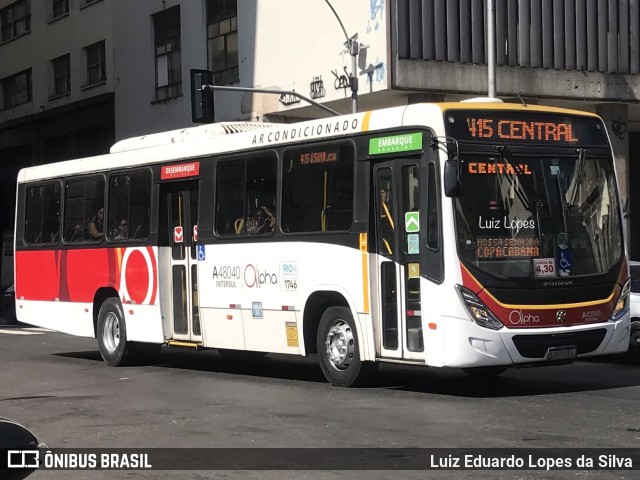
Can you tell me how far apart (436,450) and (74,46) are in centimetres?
3851

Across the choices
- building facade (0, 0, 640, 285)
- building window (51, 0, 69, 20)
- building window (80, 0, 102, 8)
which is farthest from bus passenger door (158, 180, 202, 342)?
building window (51, 0, 69, 20)

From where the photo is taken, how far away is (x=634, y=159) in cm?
4103

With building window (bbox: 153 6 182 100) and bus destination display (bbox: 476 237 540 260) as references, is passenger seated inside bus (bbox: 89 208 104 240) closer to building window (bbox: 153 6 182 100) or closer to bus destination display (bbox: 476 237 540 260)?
bus destination display (bbox: 476 237 540 260)

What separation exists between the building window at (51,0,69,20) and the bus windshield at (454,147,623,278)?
117 feet

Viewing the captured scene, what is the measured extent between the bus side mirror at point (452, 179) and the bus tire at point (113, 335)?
7049mm

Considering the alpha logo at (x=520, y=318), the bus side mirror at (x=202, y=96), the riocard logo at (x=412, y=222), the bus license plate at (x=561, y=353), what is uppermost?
the bus side mirror at (x=202, y=96)

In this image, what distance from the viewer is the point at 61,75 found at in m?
46.4

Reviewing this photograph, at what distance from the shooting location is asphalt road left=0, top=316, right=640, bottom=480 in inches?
373

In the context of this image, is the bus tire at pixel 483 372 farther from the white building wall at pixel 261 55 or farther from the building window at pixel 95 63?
the building window at pixel 95 63

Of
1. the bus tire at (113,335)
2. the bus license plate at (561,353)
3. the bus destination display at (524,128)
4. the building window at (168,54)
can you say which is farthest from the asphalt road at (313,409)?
the building window at (168,54)

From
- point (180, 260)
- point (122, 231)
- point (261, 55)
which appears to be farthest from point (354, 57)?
point (180, 260)

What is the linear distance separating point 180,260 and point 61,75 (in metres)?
31.4

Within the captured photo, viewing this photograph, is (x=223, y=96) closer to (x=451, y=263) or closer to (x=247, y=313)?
(x=247, y=313)

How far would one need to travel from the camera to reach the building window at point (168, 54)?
38.1 meters
